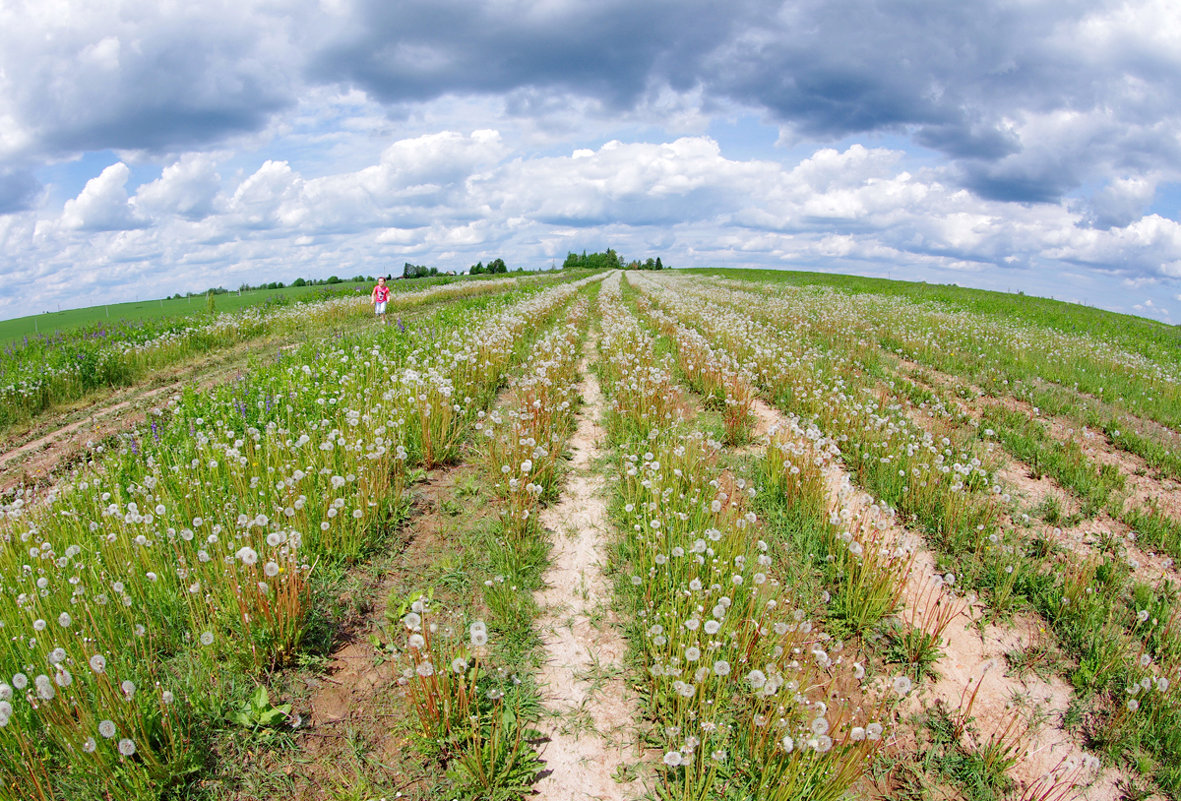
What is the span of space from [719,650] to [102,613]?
406 cm

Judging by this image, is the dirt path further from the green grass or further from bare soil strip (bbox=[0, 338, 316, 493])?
the green grass

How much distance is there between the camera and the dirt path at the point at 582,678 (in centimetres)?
296

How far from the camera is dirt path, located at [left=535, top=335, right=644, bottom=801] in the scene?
116 inches

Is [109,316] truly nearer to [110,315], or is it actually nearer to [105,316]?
[105,316]

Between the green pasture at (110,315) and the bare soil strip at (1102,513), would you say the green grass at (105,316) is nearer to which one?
the green pasture at (110,315)

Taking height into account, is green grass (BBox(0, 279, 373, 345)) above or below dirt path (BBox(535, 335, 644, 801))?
above

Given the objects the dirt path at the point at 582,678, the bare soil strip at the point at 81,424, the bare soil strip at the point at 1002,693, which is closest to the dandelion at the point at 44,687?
the dirt path at the point at 582,678

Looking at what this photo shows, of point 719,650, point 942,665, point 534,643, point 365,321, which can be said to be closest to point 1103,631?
point 942,665

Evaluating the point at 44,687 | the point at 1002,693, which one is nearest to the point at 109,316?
the point at 44,687

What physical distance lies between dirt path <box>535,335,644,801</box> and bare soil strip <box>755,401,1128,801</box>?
2.04m

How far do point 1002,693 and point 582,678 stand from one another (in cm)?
300

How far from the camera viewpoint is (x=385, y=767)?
9.53 feet

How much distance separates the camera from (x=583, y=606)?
14.1 feet

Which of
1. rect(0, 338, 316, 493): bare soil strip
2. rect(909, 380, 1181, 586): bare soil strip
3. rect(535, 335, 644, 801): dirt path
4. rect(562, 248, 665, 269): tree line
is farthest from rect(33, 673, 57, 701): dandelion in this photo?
rect(562, 248, 665, 269): tree line
